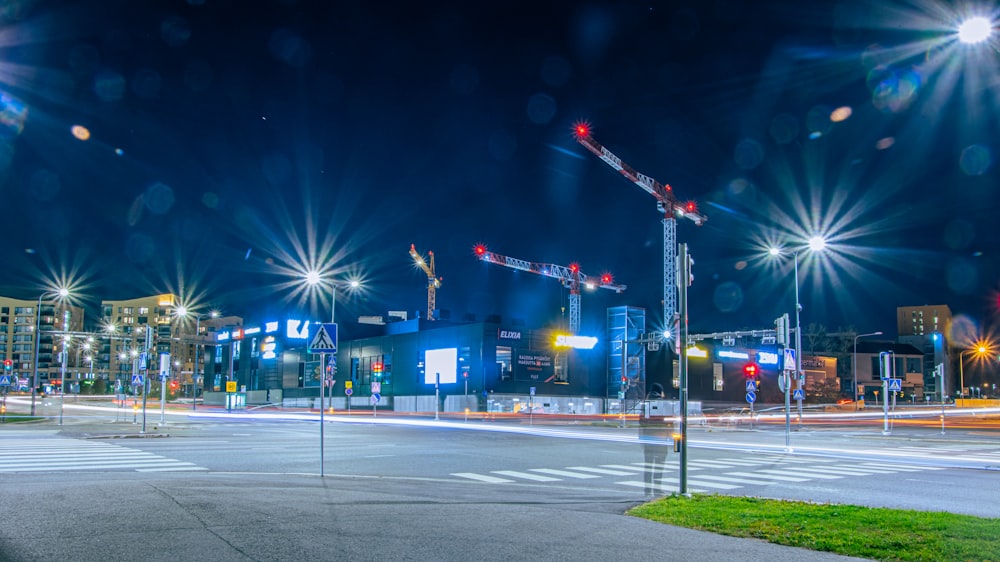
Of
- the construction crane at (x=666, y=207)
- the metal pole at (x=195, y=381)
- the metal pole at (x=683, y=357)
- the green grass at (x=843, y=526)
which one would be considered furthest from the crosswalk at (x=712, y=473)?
the construction crane at (x=666, y=207)

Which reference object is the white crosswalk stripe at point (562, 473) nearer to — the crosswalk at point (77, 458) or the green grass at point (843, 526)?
the green grass at point (843, 526)

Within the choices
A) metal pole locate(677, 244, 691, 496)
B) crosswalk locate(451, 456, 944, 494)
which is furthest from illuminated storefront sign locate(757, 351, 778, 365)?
metal pole locate(677, 244, 691, 496)

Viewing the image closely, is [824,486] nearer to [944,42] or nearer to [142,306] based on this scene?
[944,42]

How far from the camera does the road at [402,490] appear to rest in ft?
26.7

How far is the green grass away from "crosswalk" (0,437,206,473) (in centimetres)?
1166

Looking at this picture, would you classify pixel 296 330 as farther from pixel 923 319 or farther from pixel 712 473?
pixel 923 319

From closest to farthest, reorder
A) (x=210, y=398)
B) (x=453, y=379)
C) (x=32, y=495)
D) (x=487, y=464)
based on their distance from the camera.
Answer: (x=32, y=495)
(x=487, y=464)
(x=453, y=379)
(x=210, y=398)

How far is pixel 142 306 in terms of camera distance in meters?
172

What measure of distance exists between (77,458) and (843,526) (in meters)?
18.0

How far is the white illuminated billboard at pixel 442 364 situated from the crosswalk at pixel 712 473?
55393 millimetres

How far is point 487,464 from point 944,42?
13.9m

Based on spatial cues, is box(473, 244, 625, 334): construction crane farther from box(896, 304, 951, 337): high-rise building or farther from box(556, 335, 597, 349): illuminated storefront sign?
box(896, 304, 951, 337): high-rise building

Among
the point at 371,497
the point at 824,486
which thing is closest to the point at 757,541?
the point at 371,497

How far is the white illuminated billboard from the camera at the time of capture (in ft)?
249
